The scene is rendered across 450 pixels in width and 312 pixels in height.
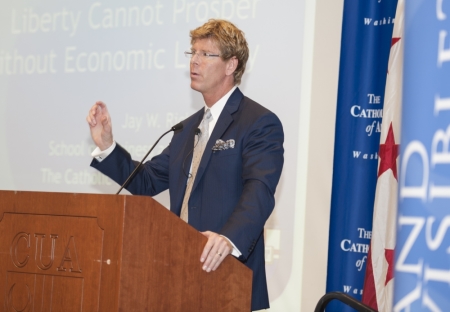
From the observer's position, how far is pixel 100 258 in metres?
1.78

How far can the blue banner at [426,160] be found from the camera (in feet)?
2.43

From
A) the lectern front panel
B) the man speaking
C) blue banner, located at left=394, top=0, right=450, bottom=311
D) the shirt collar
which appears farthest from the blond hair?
blue banner, located at left=394, top=0, right=450, bottom=311

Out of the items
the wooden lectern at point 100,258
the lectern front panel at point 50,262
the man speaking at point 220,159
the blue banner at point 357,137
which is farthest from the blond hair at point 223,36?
the lectern front panel at point 50,262

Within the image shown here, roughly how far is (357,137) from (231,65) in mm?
1104

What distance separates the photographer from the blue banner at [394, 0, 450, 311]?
742 mm

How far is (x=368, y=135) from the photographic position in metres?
3.63

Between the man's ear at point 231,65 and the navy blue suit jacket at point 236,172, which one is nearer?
the navy blue suit jacket at point 236,172

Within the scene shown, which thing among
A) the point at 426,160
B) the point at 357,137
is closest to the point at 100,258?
the point at 426,160

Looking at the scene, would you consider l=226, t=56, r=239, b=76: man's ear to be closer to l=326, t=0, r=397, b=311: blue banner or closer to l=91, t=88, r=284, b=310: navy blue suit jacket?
l=91, t=88, r=284, b=310: navy blue suit jacket

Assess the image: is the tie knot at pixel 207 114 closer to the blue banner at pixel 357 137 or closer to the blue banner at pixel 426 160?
the blue banner at pixel 357 137

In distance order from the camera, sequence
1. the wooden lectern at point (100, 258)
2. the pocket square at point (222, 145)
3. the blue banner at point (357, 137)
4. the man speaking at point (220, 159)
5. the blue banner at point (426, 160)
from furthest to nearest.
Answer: the blue banner at point (357, 137) < the pocket square at point (222, 145) < the man speaking at point (220, 159) < the wooden lectern at point (100, 258) < the blue banner at point (426, 160)

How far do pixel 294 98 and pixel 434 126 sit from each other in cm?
305

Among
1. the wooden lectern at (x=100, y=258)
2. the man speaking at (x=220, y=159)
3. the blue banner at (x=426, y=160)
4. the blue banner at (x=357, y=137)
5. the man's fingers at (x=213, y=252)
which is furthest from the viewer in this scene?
the blue banner at (x=357, y=137)

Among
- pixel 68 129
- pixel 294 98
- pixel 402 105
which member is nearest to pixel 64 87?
pixel 68 129
